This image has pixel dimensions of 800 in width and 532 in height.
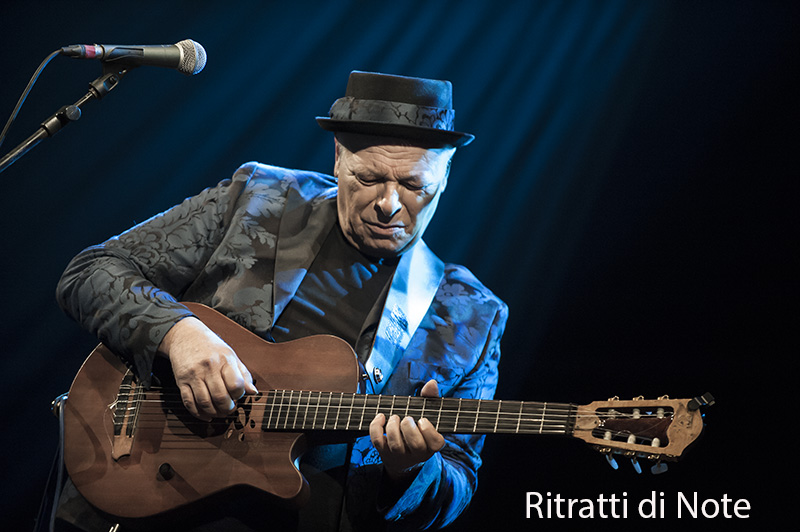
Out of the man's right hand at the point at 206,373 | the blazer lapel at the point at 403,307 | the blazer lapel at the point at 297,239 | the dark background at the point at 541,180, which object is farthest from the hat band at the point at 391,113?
the dark background at the point at 541,180

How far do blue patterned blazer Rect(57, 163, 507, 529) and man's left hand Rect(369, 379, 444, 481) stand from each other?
0.58 feet

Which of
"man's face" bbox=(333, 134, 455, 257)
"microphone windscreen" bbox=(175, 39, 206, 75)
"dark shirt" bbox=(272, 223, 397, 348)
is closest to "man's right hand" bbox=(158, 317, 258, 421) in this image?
"dark shirt" bbox=(272, 223, 397, 348)

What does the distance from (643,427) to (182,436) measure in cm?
143

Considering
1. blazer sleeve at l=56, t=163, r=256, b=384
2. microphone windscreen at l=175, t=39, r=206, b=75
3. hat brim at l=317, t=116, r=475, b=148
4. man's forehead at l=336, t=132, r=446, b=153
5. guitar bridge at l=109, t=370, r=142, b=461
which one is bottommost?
guitar bridge at l=109, t=370, r=142, b=461

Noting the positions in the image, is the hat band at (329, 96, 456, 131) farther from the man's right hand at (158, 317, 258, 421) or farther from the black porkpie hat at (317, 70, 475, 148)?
the man's right hand at (158, 317, 258, 421)

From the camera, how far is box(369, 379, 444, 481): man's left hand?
200 centimetres

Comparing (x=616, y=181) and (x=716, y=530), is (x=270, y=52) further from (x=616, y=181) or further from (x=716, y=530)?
(x=716, y=530)

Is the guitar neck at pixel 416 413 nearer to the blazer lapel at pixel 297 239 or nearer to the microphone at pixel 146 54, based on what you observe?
the blazer lapel at pixel 297 239

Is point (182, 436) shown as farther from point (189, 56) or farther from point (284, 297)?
point (189, 56)

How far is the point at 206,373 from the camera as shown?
2072 millimetres

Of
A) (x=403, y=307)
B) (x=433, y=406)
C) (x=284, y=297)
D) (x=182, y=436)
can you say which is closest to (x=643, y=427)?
(x=433, y=406)

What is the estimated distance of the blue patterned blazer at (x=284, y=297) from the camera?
2311 millimetres

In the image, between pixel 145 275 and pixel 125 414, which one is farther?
pixel 145 275

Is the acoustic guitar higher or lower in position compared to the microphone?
lower
